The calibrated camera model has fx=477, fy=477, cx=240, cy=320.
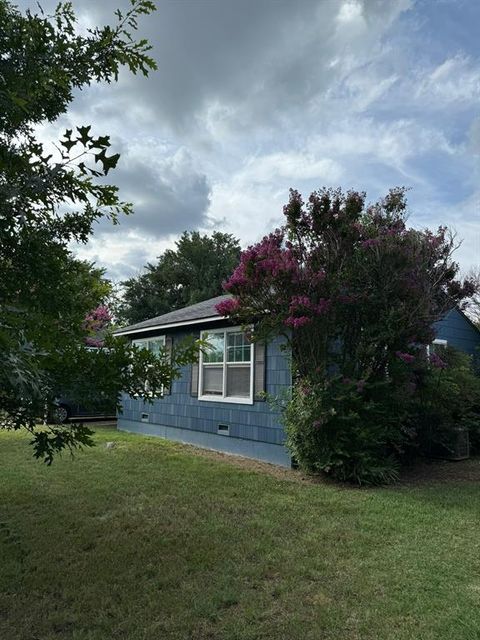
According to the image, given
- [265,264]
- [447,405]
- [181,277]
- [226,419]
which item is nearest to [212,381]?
[226,419]

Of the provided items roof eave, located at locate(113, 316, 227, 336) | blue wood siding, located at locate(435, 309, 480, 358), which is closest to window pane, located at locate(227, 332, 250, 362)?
roof eave, located at locate(113, 316, 227, 336)

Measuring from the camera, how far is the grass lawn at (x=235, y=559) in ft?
9.63

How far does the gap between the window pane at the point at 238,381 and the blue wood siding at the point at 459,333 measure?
195 inches

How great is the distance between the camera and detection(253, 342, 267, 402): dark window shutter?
8.41 metres

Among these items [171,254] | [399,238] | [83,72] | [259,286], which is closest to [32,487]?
[259,286]

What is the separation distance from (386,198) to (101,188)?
651 centimetres

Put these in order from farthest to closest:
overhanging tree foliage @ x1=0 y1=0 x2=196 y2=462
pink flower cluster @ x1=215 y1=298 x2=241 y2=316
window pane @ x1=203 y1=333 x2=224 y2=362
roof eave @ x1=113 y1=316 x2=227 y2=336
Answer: window pane @ x1=203 y1=333 x2=224 y2=362 < roof eave @ x1=113 y1=316 x2=227 y2=336 < pink flower cluster @ x1=215 y1=298 x2=241 y2=316 < overhanging tree foliage @ x1=0 y1=0 x2=196 y2=462

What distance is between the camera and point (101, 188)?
2047mm

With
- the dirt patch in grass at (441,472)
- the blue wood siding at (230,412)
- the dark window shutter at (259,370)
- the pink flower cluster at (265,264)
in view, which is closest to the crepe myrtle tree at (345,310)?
the pink flower cluster at (265,264)

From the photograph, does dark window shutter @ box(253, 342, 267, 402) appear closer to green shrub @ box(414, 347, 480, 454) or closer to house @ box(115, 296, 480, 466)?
house @ box(115, 296, 480, 466)

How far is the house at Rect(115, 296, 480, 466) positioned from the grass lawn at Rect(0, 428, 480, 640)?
5.68ft

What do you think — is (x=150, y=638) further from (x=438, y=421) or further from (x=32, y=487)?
(x=438, y=421)

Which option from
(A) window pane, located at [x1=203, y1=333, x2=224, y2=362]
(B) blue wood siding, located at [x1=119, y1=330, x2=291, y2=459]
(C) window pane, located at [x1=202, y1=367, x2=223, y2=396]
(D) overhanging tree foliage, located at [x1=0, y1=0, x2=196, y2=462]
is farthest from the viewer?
(C) window pane, located at [x1=202, y1=367, x2=223, y2=396]

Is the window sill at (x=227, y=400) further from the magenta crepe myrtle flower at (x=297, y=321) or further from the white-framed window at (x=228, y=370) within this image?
the magenta crepe myrtle flower at (x=297, y=321)
